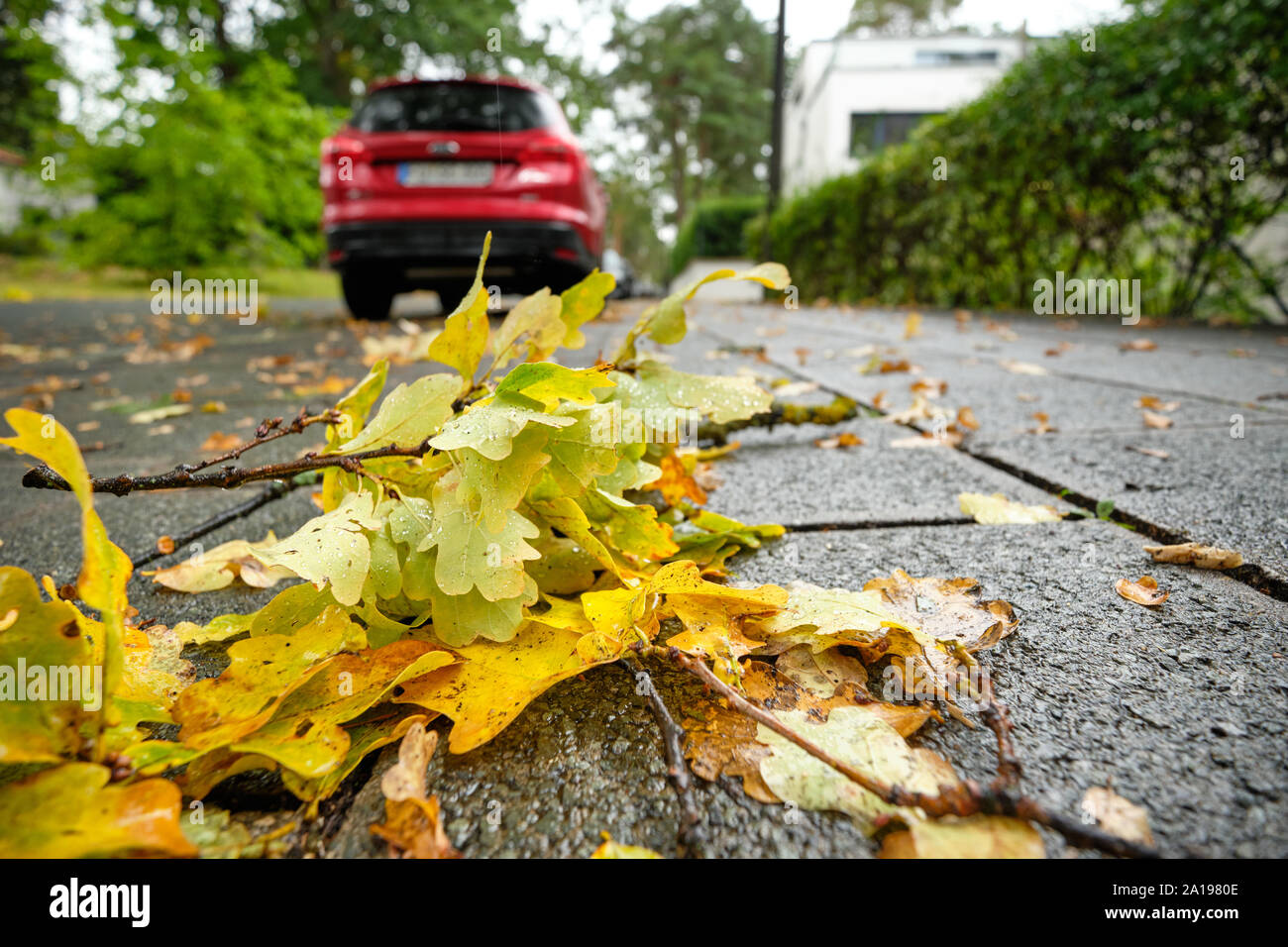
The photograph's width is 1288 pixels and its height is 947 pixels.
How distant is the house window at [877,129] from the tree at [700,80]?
1409 centimetres

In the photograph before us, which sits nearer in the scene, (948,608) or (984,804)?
(984,804)

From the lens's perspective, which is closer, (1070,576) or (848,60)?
(1070,576)

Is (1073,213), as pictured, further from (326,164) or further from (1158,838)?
(1158,838)

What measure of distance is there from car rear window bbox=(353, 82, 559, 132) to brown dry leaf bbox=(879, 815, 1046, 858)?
508cm

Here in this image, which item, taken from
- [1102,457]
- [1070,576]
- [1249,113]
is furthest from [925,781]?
[1249,113]

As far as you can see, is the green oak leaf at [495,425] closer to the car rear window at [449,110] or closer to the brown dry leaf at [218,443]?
the brown dry leaf at [218,443]

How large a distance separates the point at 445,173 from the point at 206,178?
727cm

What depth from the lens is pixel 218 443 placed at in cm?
190

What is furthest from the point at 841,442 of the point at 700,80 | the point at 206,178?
the point at 700,80

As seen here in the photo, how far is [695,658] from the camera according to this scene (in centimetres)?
66

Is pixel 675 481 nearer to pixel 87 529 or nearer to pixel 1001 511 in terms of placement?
pixel 1001 511

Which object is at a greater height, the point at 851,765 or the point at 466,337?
the point at 466,337

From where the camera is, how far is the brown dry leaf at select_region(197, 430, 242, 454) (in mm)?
1865
